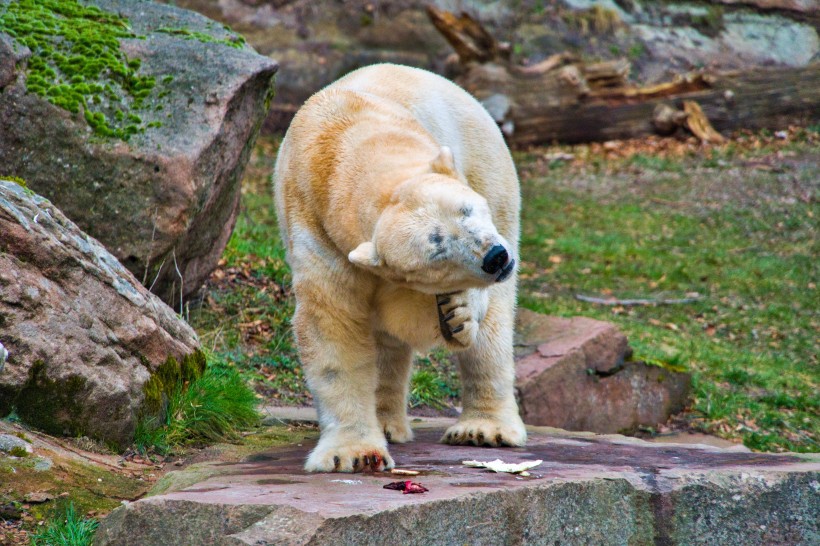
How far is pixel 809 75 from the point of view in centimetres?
1622

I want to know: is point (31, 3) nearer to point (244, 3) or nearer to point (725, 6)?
point (244, 3)

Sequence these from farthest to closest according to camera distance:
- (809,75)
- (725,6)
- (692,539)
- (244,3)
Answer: (725,6), (244,3), (809,75), (692,539)

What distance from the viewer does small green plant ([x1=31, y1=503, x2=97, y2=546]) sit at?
10.9ft

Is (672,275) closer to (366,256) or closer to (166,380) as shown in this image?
(166,380)

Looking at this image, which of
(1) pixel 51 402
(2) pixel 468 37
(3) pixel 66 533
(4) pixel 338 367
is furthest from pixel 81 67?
(2) pixel 468 37

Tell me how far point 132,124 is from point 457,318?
9.72 feet

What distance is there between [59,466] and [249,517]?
128 cm

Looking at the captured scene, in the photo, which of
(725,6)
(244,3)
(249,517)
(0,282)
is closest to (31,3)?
(0,282)

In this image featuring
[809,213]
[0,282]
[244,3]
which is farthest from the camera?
[244,3]

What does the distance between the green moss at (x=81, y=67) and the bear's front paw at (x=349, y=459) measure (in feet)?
8.99

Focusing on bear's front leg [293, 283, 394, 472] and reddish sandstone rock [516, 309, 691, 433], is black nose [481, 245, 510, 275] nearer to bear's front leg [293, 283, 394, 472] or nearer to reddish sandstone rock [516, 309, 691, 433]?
bear's front leg [293, 283, 394, 472]

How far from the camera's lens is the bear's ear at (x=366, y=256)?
11.0 ft

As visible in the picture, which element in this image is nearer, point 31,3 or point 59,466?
point 59,466

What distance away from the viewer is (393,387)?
4.81 meters
